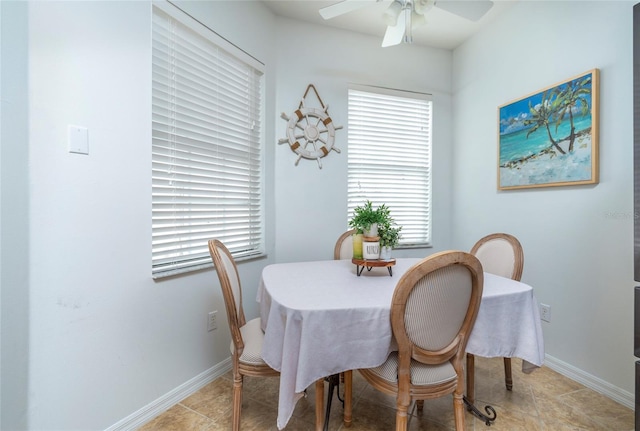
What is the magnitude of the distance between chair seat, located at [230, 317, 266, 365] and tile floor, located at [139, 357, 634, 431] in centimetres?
47

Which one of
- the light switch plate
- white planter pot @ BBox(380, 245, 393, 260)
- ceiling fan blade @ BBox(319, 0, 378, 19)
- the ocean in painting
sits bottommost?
white planter pot @ BBox(380, 245, 393, 260)

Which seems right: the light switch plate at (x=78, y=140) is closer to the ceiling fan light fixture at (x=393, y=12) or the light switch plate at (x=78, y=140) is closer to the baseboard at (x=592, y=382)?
the ceiling fan light fixture at (x=393, y=12)

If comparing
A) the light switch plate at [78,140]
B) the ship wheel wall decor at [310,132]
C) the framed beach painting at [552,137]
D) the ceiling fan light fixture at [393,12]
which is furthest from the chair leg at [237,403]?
the framed beach painting at [552,137]

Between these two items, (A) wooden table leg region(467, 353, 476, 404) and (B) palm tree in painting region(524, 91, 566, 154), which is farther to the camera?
(B) palm tree in painting region(524, 91, 566, 154)

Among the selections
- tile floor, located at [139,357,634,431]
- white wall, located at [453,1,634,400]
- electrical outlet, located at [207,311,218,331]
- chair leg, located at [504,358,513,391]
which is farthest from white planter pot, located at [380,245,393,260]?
white wall, located at [453,1,634,400]

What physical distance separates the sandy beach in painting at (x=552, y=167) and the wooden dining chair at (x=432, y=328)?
152 cm

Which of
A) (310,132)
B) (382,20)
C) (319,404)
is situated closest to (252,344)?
(319,404)

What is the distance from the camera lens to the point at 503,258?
1.82 meters

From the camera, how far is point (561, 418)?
1589mm

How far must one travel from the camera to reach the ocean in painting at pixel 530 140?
6.42 ft

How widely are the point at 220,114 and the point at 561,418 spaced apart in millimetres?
2807

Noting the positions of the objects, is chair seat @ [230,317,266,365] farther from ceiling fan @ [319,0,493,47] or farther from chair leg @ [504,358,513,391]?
ceiling fan @ [319,0,493,47]

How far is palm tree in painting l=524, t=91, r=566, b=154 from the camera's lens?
213 centimetres

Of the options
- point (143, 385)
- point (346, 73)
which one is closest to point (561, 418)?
point (143, 385)
